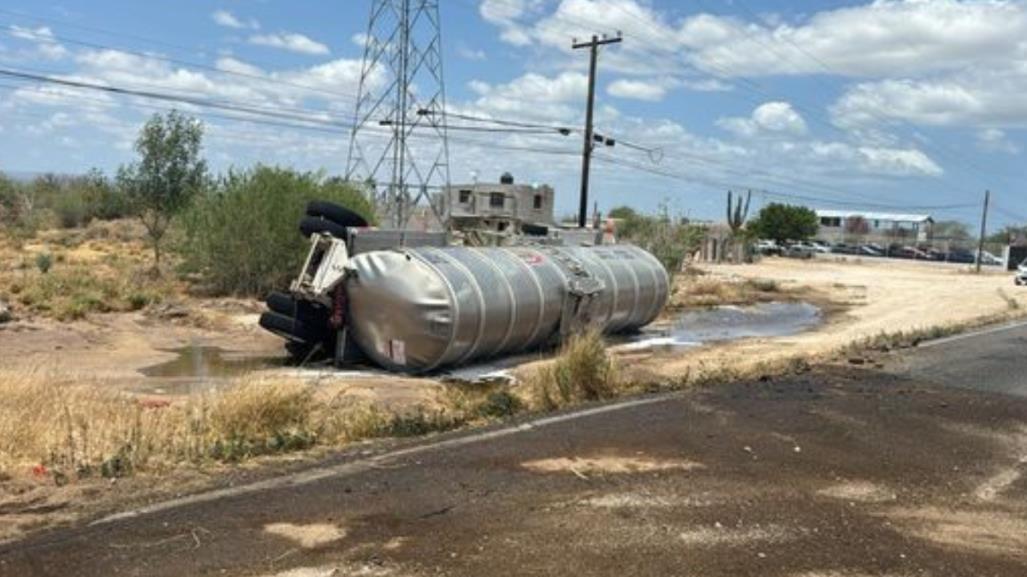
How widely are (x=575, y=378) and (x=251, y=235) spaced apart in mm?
20542

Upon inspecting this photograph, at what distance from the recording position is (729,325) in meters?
29.0

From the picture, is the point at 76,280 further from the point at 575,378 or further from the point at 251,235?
the point at 575,378

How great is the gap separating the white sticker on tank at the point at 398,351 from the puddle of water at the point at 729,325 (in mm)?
6293

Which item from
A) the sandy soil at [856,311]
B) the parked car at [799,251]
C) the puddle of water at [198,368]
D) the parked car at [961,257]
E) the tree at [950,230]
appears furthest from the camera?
the tree at [950,230]

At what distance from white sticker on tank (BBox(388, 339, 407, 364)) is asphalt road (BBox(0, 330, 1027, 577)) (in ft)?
22.6

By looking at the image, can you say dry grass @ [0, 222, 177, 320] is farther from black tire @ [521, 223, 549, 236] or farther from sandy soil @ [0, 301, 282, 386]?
black tire @ [521, 223, 549, 236]

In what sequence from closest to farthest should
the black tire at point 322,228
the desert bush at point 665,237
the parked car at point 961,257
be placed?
the black tire at point 322,228 < the desert bush at point 665,237 < the parked car at point 961,257

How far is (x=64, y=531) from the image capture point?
5.81 meters

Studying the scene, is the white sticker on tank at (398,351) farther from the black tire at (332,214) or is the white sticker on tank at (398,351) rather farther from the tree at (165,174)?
the tree at (165,174)

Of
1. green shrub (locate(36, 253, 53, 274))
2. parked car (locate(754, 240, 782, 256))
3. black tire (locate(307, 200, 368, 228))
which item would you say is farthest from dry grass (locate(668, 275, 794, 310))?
parked car (locate(754, 240, 782, 256))

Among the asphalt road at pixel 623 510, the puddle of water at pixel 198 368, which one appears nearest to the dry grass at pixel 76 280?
the puddle of water at pixel 198 368

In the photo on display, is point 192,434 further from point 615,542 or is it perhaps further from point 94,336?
point 94,336

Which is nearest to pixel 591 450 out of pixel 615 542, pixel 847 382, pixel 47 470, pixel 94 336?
pixel 615 542

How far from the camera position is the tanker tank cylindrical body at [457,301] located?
16.3 meters
